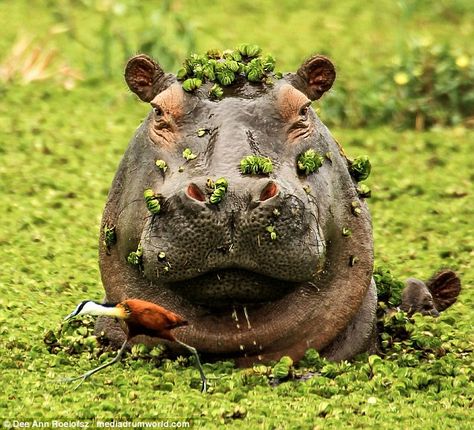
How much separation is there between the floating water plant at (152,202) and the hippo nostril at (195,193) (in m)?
0.18

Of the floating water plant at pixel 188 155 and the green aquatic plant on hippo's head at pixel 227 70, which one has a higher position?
the green aquatic plant on hippo's head at pixel 227 70

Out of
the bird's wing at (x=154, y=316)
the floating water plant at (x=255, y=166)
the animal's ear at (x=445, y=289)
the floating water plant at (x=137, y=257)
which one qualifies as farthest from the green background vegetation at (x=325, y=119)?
the floating water plant at (x=255, y=166)

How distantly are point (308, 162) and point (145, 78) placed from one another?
89cm

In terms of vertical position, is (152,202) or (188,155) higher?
(188,155)

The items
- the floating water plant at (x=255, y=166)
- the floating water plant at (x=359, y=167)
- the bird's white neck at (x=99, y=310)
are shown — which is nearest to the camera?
the bird's white neck at (x=99, y=310)

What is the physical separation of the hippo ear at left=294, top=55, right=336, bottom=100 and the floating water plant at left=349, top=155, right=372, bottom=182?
357mm

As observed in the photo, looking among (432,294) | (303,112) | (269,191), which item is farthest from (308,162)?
(432,294)

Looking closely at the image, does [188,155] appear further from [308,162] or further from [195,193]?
[308,162]

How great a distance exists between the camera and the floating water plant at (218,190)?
6.04 m

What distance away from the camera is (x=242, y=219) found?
6039mm

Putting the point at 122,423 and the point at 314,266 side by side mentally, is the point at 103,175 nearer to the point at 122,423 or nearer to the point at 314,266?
the point at 314,266

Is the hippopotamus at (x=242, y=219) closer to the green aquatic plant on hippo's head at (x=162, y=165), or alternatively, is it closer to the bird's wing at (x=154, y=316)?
the green aquatic plant on hippo's head at (x=162, y=165)

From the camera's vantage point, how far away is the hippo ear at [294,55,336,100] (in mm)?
6859

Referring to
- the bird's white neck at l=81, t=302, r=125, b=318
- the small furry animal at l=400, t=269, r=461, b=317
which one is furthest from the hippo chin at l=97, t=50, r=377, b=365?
the small furry animal at l=400, t=269, r=461, b=317
